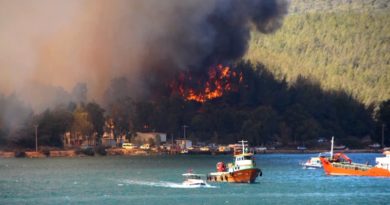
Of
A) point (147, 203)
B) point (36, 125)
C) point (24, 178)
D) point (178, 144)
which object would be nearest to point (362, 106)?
point (178, 144)

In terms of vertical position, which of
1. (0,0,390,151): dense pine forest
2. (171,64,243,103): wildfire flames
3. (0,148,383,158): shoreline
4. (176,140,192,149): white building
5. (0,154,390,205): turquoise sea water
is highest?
(171,64,243,103): wildfire flames

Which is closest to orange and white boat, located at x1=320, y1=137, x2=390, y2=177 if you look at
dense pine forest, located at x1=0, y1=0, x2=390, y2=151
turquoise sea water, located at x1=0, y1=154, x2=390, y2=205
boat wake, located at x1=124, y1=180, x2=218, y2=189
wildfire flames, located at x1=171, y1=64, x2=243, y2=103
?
turquoise sea water, located at x1=0, y1=154, x2=390, y2=205

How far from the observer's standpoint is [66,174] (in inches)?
4469

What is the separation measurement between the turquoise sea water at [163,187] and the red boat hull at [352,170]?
51.5 inches

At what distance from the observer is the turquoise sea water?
82750 mm

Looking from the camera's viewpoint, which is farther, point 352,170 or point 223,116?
point 223,116

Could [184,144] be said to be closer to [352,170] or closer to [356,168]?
[352,170]

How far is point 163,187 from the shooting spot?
93.7m

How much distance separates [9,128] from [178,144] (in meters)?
25.9

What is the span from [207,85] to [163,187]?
271ft

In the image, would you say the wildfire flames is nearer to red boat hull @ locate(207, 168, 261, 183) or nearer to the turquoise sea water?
the turquoise sea water

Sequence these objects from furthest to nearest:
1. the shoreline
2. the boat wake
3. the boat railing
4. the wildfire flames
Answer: the wildfire flames → the shoreline → the boat railing → the boat wake

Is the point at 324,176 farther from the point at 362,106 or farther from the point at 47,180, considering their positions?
the point at 362,106

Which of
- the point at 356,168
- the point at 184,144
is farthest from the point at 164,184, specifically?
the point at 184,144
